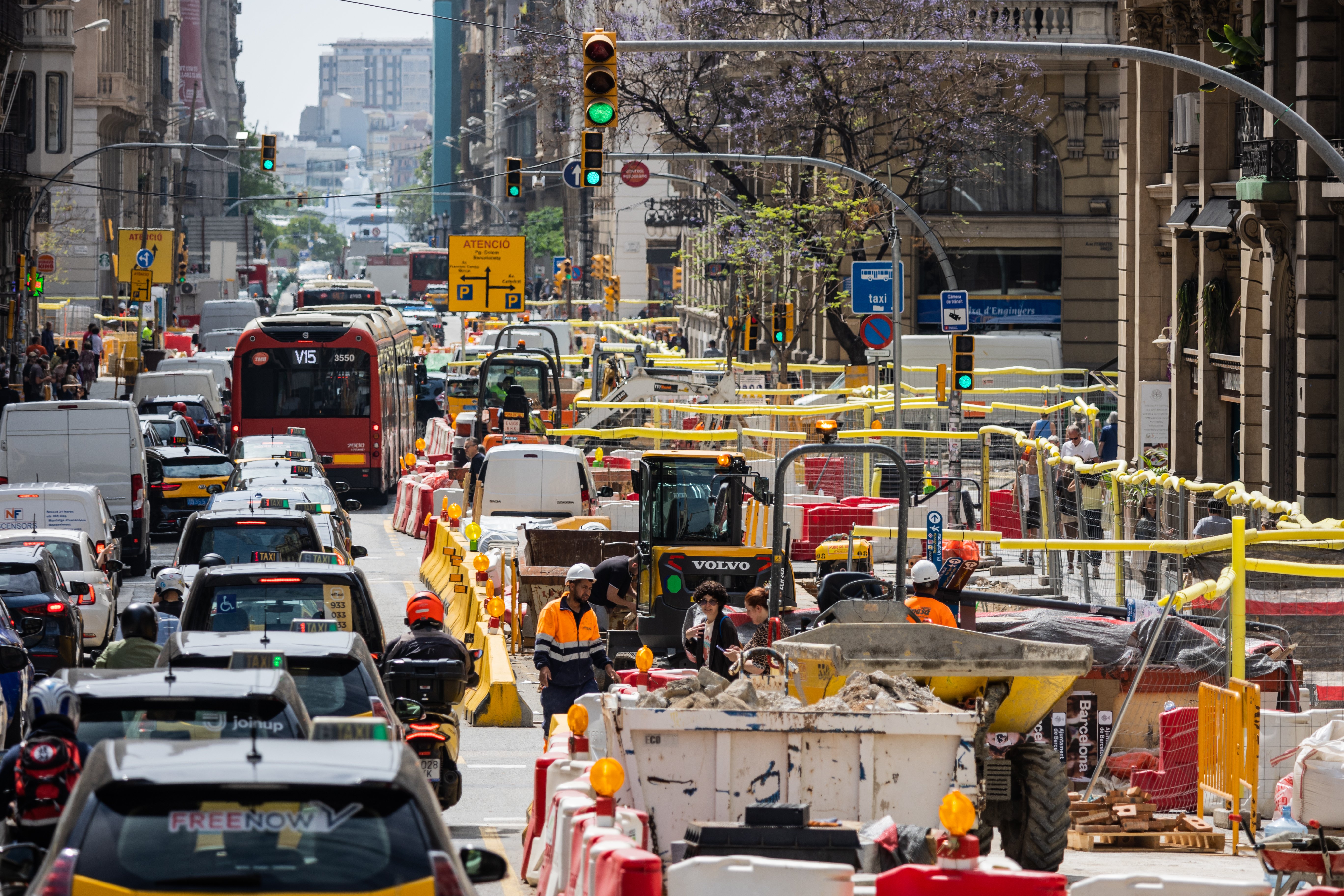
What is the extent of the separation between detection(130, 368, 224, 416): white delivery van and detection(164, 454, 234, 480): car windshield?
34.6 ft

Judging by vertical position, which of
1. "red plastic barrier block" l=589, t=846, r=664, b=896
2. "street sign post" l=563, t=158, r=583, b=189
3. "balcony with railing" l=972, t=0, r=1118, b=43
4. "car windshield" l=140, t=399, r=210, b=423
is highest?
"balcony with railing" l=972, t=0, r=1118, b=43

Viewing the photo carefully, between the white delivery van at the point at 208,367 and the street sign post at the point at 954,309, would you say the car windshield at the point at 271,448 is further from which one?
the white delivery van at the point at 208,367

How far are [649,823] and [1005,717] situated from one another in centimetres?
241

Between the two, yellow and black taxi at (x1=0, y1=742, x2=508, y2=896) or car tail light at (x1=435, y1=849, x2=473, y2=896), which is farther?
car tail light at (x1=435, y1=849, x2=473, y2=896)

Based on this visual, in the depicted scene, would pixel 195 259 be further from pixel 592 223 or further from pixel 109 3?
pixel 109 3

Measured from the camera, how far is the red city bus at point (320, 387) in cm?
3331

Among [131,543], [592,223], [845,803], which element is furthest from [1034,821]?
[592,223]

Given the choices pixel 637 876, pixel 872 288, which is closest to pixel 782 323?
pixel 872 288

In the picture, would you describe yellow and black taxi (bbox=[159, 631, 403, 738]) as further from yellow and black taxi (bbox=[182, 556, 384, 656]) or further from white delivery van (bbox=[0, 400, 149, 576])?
white delivery van (bbox=[0, 400, 149, 576])

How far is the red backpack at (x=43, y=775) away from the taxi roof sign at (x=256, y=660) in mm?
1238

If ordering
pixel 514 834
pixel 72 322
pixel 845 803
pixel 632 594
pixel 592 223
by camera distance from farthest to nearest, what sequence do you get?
pixel 592 223 → pixel 72 322 → pixel 632 594 → pixel 514 834 → pixel 845 803

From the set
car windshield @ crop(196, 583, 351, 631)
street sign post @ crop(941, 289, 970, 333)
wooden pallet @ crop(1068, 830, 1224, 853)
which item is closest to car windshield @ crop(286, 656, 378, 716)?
car windshield @ crop(196, 583, 351, 631)

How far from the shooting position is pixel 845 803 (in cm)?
945

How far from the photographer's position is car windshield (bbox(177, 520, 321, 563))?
17266 mm
